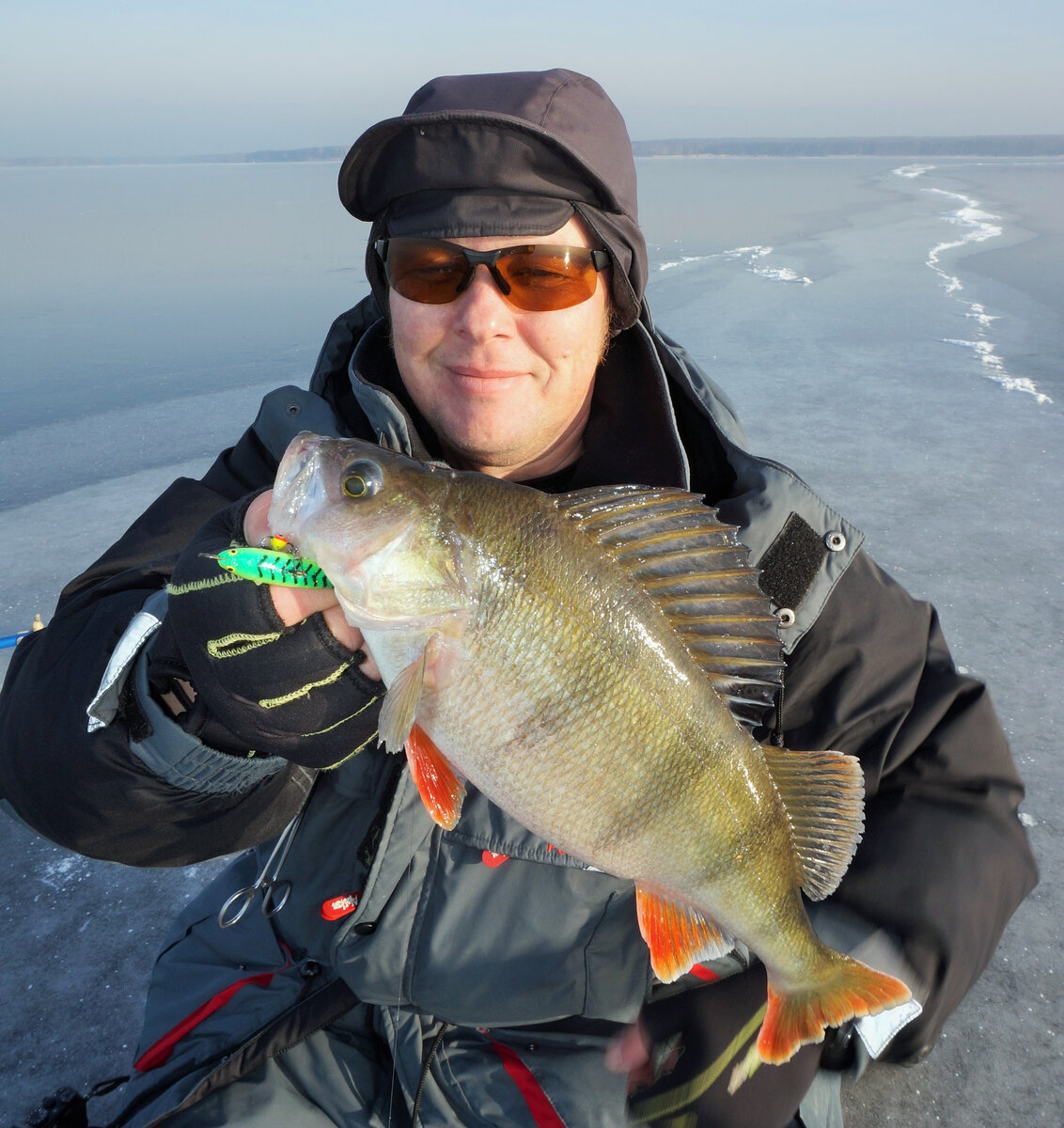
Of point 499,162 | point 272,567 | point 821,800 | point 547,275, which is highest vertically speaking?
point 499,162

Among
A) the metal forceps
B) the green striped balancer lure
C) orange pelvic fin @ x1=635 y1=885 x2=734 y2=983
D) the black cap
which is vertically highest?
the black cap

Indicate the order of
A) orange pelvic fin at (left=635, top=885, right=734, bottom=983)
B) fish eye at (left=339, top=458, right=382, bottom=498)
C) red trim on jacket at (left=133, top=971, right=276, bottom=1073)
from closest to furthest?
1. fish eye at (left=339, top=458, right=382, bottom=498)
2. orange pelvic fin at (left=635, top=885, right=734, bottom=983)
3. red trim on jacket at (left=133, top=971, right=276, bottom=1073)

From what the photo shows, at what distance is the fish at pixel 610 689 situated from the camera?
61.9 inches

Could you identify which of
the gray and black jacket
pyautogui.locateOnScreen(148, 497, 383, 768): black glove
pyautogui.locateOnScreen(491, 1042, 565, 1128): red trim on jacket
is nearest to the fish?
pyautogui.locateOnScreen(148, 497, 383, 768): black glove

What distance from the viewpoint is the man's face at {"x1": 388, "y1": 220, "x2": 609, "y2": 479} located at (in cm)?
227

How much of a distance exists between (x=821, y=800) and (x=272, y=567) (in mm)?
1170

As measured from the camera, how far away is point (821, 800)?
1.75m

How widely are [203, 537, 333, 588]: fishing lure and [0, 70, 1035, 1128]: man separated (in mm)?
37

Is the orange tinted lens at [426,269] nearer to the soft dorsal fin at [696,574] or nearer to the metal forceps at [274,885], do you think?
the soft dorsal fin at [696,574]

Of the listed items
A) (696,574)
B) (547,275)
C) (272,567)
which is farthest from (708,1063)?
(547,275)

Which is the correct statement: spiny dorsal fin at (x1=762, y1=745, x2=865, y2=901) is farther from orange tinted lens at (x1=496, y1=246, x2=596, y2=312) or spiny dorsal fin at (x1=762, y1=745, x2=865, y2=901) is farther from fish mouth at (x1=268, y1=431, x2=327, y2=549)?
orange tinted lens at (x1=496, y1=246, x2=596, y2=312)

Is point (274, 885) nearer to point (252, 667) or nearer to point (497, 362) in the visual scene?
point (252, 667)

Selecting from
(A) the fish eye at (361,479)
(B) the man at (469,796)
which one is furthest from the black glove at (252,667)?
(A) the fish eye at (361,479)

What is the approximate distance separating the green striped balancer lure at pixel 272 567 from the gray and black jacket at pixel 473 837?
45cm
